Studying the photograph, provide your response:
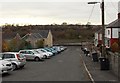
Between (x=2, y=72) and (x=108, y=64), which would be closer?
(x=2, y=72)

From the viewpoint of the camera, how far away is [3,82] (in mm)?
16734

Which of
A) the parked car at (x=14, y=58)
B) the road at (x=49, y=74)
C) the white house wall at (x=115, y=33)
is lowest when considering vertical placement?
the road at (x=49, y=74)

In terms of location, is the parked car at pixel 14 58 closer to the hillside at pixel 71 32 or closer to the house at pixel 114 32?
the house at pixel 114 32

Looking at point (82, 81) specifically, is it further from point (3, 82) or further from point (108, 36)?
point (108, 36)

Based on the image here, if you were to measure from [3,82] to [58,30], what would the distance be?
165 m

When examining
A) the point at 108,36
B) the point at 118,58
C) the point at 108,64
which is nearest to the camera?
the point at 118,58

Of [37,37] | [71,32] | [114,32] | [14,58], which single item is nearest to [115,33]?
[114,32]

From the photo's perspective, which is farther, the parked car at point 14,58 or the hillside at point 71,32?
the hillside at point 71,32

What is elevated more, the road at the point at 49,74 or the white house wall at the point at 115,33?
the white house wall at the point at 115,33

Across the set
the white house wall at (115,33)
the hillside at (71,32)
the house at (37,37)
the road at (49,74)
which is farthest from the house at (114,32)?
the hillside at (71,32)

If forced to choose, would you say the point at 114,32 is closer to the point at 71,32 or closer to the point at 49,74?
the point at 49,74

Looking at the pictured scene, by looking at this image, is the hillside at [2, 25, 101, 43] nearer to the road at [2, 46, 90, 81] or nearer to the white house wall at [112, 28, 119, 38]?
the white house wall at [112, 28, 119, 38]

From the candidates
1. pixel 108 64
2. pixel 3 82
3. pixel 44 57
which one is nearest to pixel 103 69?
pixel 108 64

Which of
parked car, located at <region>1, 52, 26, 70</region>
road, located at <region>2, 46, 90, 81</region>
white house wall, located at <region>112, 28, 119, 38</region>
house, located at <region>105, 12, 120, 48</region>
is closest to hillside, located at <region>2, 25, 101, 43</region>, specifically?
house, located at <region>105, 12, 120, 48</region>
